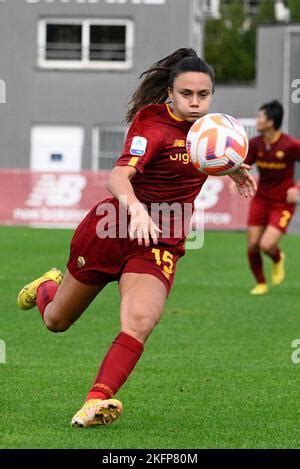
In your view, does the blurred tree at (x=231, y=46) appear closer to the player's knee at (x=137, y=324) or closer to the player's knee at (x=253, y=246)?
the player's knee at (x=253, y=246)

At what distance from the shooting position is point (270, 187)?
15.2 m

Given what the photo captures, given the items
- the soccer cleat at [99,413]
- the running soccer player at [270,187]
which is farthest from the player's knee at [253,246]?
the soccer cleat at [99,413]

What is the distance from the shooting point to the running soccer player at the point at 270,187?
581 inches

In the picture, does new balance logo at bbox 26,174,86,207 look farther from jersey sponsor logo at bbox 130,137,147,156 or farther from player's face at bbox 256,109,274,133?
jersey sponsor logo at bbox 130,137,147,156

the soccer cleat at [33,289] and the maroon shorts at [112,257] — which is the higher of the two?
the maroon shorts at [112,257]

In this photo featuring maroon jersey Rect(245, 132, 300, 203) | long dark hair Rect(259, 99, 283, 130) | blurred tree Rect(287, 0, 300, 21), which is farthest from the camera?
blurred tree Rect(287, 0, 300, 21)

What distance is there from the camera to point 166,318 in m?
12.3

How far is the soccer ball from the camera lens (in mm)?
6465

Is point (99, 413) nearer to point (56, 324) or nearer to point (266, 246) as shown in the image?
point (56, 324)

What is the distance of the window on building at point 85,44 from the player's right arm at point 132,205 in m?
30.0

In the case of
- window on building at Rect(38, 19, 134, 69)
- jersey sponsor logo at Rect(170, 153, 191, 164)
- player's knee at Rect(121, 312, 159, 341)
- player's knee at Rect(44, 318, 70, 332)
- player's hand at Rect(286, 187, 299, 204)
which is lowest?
player's knee at Rect(44, 318, 70, 332)

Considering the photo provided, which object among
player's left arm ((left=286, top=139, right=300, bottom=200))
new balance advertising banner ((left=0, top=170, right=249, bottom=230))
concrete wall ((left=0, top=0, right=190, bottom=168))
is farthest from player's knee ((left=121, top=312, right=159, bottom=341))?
concrete wall ((left=0, top=0, right=190, bottom=168))
